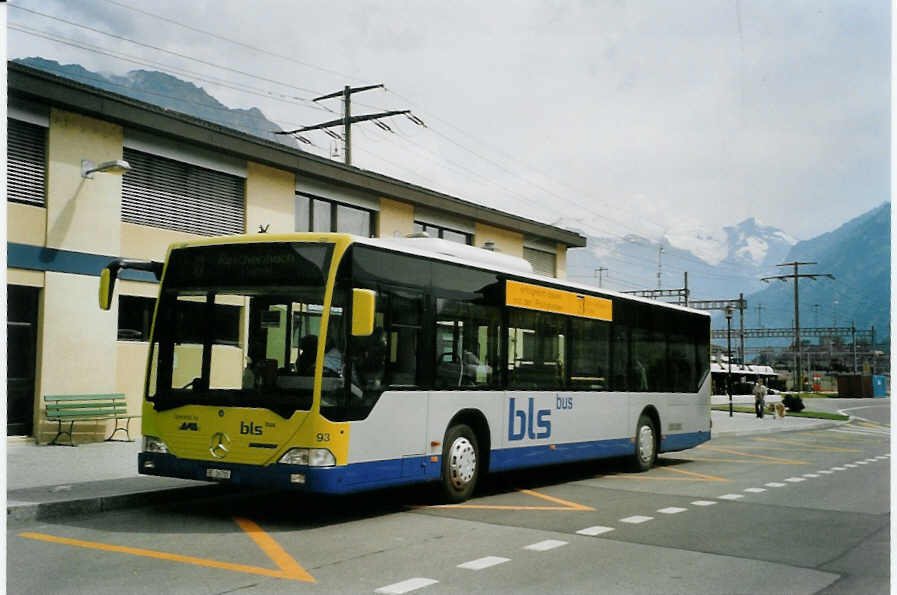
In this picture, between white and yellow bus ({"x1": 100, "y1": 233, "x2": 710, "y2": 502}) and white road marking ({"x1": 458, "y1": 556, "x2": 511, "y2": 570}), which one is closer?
white road marking ({"x1": 458, "y1": 556, "x2": 511, "y2": 570})

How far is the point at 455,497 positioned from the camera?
11.2 metres

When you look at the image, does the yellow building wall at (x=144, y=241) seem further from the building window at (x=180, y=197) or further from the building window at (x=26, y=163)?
the building window at (x=26, y=163)

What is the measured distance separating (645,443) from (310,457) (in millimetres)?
8575

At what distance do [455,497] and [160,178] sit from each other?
11.0 meters

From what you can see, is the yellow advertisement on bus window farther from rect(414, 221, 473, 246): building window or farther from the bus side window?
rect(414, 221, 473, 246): building window

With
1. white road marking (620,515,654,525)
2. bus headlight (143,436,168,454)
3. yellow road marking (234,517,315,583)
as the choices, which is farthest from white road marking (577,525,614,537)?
bus headlight (143,436,168,454)

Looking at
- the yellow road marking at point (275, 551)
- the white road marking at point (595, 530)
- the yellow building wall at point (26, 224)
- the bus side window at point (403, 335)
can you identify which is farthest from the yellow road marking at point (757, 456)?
the yellow building wall at point (26, 224)

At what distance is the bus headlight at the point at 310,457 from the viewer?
9.12 meters

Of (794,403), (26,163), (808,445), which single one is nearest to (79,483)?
(26,163)

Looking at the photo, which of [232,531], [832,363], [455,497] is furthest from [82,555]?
[832,363]

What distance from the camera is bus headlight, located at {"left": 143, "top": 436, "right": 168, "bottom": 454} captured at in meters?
9.91

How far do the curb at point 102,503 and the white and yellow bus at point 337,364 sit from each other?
706mm

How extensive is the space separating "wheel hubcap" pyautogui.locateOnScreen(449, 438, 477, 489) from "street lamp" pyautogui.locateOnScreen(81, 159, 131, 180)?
8472mm

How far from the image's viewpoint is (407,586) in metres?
6.67
